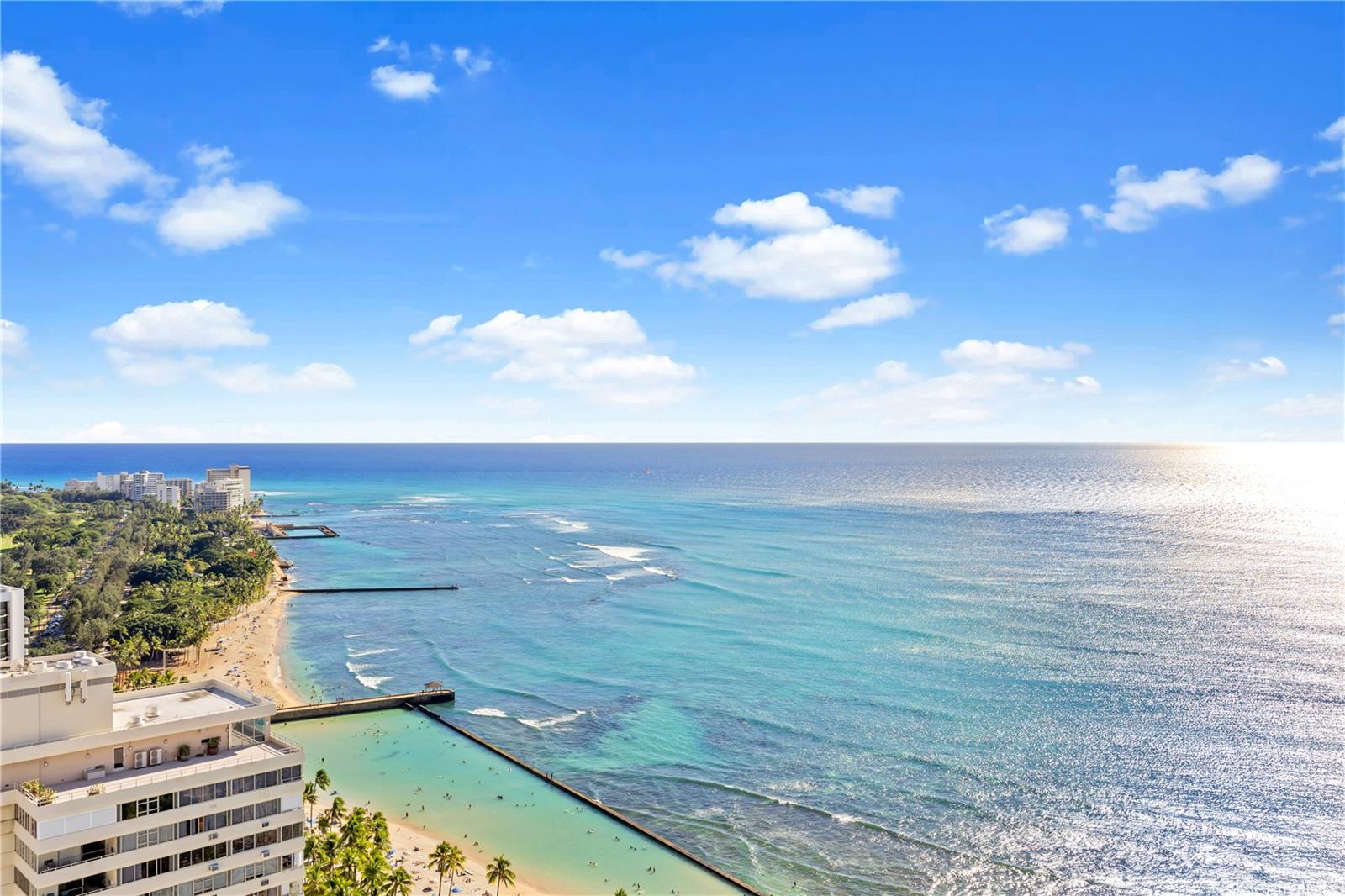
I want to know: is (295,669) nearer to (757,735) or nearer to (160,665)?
(160,665)

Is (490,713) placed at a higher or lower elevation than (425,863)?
higher

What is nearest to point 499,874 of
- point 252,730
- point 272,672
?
point 252,730

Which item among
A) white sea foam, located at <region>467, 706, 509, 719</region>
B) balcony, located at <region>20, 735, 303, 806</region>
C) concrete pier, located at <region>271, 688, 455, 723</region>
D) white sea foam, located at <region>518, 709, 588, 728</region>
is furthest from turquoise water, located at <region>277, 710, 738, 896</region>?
balcony, located at <region>20, 735, 303, 806</region>

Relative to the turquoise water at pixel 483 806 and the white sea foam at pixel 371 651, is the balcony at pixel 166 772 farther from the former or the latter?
the white sea foam at pixel 371 651

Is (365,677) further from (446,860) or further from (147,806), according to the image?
(147,806)

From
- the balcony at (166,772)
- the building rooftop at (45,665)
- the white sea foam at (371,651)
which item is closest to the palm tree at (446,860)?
the balcony at (166,772)

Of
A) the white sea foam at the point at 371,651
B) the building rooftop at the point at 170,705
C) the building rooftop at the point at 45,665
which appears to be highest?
the building rooftop at the point at 45,665
